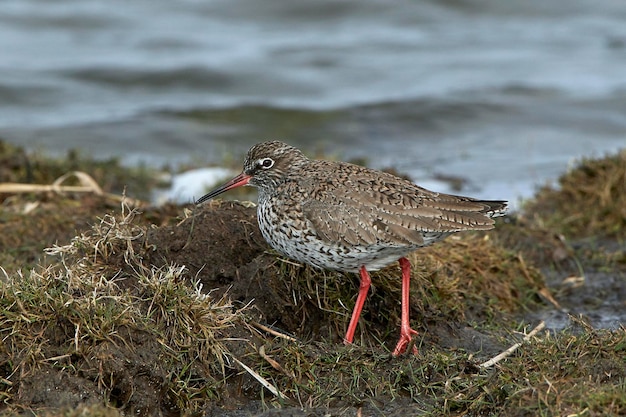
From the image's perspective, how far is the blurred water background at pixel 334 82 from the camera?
13.7 meters

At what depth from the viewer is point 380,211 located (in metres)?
5.81

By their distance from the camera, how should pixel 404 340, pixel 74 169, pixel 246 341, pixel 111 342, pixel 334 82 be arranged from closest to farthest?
pixel 111 342
pixel 246 341
pixel 404 340
pixel 74 169
pixel 334 82

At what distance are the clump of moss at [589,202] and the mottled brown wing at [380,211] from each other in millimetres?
3039

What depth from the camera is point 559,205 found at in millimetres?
9523

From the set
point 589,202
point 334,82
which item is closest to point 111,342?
point 589,202

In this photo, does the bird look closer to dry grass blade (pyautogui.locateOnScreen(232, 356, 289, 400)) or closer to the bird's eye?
the bird's eye

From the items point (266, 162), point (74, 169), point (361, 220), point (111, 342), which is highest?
point (266, 162)

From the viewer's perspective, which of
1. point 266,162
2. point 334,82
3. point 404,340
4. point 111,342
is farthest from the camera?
point 334,82

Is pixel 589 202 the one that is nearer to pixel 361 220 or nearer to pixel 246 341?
pixel 361 220

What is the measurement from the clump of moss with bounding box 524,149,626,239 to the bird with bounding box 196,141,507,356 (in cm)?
310

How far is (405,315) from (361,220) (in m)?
0.65

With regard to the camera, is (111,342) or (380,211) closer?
(111,342)

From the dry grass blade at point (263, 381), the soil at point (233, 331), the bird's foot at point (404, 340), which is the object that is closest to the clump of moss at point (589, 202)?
the soil at point (233, 331)

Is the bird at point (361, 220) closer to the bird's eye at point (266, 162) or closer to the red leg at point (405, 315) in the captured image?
the red leg at point (405, 315)
